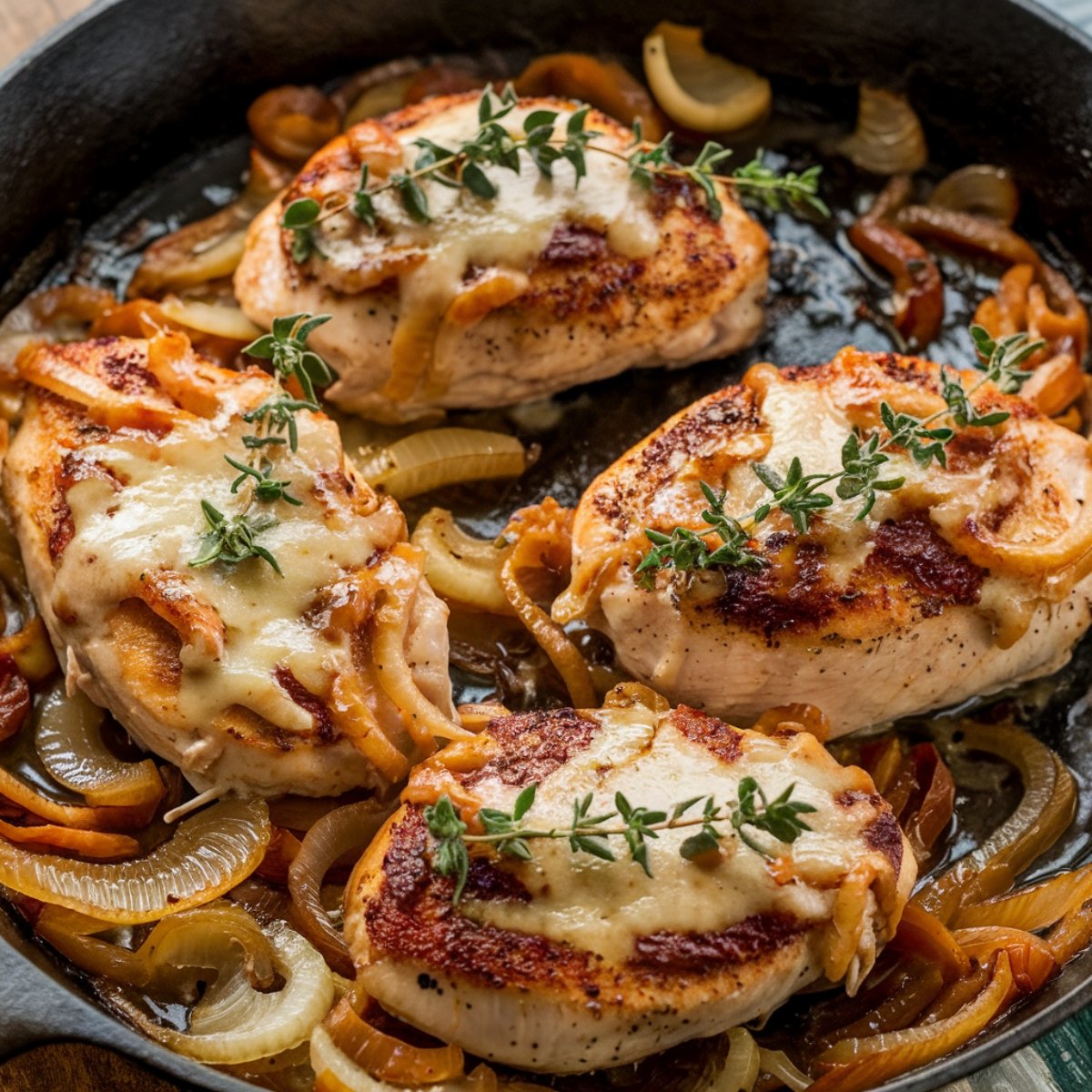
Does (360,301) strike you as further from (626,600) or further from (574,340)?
(626,600)

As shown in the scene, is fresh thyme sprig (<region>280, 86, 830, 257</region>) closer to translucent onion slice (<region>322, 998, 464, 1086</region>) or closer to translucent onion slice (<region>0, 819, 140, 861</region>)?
translucent onion slice (<region>0, 819, 140, 861</region>)

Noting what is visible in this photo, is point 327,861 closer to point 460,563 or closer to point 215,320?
point 460,563

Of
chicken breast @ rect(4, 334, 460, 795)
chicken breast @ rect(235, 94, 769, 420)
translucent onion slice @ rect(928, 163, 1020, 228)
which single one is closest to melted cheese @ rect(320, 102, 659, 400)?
chicken breast @ rect(235, 94, 769, 420)

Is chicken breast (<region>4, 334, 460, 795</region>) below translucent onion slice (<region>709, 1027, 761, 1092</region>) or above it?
above

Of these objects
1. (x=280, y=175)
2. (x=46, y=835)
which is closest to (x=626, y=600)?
(x=46, y=835)

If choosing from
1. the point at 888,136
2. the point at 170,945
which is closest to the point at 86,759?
the point at 170,945

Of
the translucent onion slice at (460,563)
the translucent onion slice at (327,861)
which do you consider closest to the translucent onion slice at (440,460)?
the translucent onion slice at (460,563)

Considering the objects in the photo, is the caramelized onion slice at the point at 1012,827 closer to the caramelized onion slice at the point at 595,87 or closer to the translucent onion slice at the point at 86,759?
the translucent onion slice at the point at 86,759
